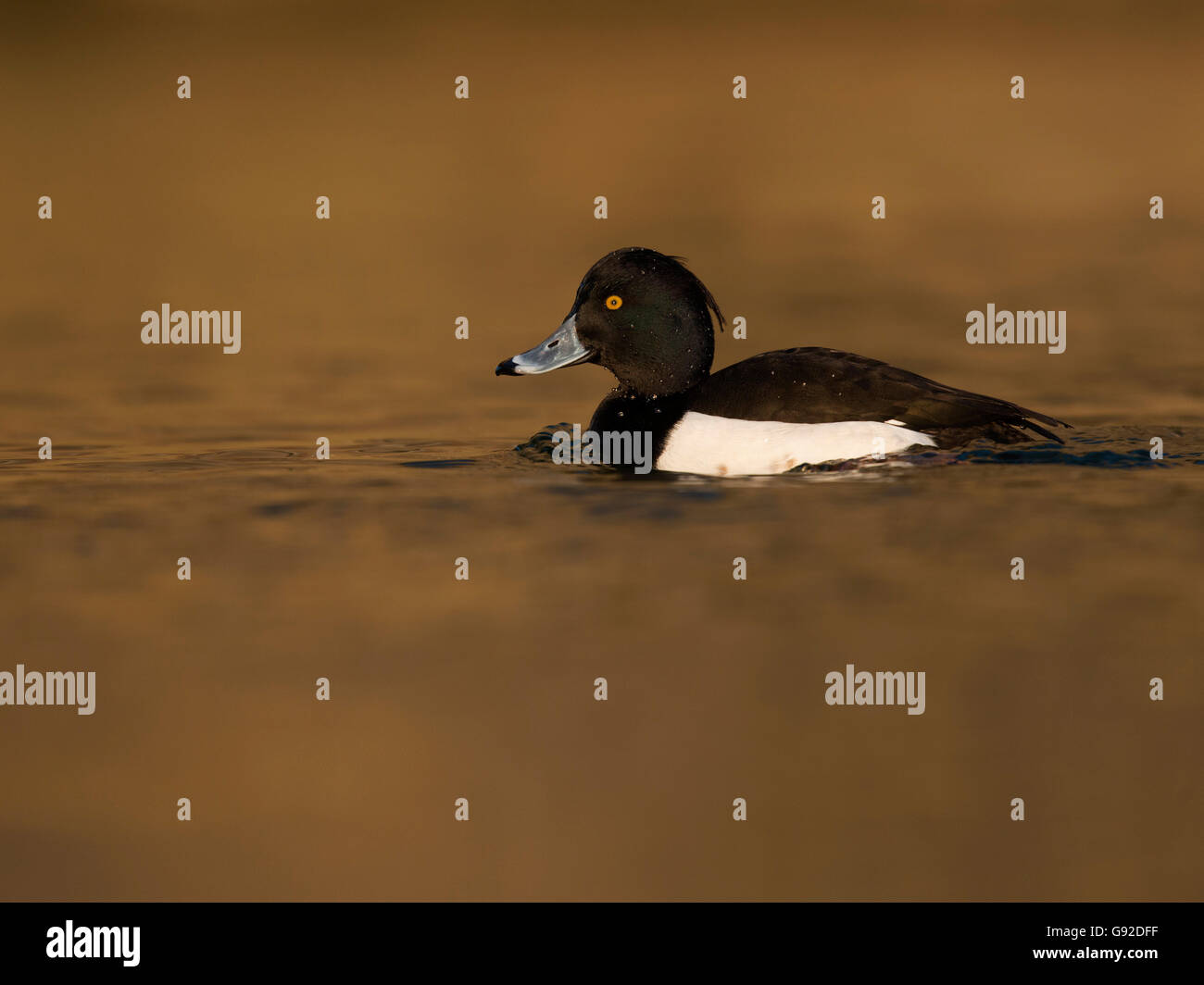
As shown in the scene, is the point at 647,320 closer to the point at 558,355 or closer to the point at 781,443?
the point at 558,355

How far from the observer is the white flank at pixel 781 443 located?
8.20m

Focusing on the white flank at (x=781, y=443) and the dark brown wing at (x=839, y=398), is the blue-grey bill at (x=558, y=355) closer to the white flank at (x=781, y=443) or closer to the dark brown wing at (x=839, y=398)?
the dark brown wing at (x=839, y=398)

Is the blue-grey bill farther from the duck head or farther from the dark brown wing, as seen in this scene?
the dark brown wing

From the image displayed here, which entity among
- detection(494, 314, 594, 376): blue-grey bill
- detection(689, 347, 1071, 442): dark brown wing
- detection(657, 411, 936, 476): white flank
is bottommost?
detection(657, 411, 936, 476): white flank

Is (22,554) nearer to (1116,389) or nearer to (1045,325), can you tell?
(1116,389)

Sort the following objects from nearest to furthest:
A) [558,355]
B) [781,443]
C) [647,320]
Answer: [781,443] < [647,320] < [558,355]

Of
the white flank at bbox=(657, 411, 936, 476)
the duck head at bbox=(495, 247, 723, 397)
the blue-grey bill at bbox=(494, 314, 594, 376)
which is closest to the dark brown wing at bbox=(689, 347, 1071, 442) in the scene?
the white flank at bbox=(657, 411, 936, 476)

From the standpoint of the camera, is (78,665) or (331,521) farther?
(331,521)

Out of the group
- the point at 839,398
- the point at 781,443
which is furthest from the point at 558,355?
the point at 839,398

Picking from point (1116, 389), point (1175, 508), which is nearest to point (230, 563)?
point (1175, 508)

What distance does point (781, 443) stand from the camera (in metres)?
8.20

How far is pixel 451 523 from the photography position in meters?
7.67

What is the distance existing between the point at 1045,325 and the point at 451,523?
250 inches

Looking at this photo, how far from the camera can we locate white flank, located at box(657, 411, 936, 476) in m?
8.20
